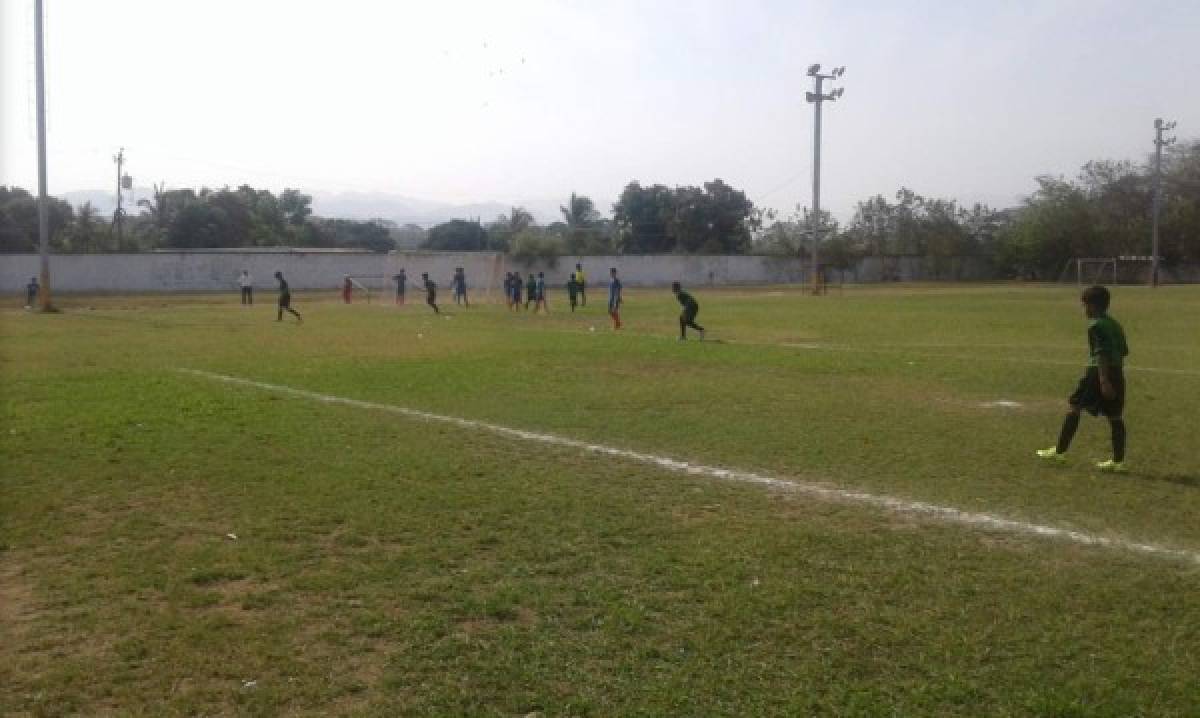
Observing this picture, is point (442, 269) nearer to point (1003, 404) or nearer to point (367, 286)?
point (367, 286)

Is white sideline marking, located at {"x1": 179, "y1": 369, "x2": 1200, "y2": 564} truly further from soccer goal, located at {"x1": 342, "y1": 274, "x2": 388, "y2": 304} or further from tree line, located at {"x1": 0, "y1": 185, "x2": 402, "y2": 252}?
tree line, located at {"x1": 0, "y1": 185, "x2": 402, "y2": 252}

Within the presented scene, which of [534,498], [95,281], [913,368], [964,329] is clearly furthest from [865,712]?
[95,281]

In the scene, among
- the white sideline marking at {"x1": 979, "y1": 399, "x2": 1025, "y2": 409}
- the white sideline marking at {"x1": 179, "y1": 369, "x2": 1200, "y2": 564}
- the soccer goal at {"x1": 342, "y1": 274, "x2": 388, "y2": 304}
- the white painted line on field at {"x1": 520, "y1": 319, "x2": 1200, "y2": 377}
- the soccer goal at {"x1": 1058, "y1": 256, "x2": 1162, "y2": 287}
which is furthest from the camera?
the soccer goal at {"x1": 1058, "y1": 256, "x2": 1162, "y2": 287}

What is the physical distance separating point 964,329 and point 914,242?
5927 cm

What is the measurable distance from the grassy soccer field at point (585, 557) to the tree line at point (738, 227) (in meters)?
58.4

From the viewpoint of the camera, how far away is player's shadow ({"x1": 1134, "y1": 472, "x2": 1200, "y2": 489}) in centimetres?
832

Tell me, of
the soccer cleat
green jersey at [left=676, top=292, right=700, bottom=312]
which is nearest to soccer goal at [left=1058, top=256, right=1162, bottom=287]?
green jersey at [left=676, top=292, right=700, bottom=312]

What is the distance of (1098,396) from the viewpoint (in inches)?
353

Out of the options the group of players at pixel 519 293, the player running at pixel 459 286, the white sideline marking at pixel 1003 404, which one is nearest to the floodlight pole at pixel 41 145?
the group of players at pixel 519 293

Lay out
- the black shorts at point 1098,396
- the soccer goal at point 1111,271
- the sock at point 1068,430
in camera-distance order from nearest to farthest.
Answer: the black shorts at point 1098,396 → the sock at point 1068,430 → the soccer goal at point 1111,271

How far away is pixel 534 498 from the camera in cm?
773

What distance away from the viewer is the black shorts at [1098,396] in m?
8.80

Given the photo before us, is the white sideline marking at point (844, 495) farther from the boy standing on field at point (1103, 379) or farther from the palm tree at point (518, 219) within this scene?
the palm tree at point (518, 219)

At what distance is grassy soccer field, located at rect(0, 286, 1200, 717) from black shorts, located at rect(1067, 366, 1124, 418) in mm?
620
